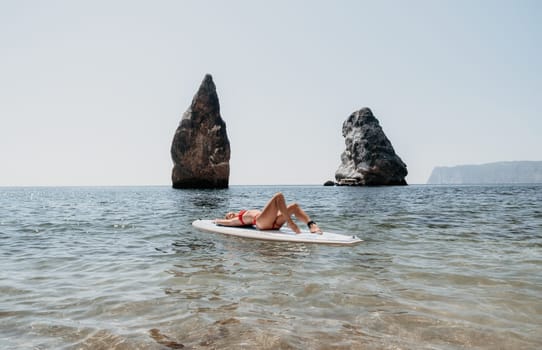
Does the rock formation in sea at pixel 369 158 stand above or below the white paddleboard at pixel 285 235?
above

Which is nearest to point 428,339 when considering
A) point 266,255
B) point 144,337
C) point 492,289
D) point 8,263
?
point 492,289

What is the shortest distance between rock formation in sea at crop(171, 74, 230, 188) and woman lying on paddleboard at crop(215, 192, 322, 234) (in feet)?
195

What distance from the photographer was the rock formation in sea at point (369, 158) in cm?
9306

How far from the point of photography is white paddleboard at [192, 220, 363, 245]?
9086mm

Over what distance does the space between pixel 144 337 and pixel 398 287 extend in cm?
347

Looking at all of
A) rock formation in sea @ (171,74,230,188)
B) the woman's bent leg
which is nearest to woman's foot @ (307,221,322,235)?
the woman's bent leg

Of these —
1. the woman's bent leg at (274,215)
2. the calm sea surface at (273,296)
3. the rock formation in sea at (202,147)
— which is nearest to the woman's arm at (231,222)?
the woman's bent leg at (274,215)

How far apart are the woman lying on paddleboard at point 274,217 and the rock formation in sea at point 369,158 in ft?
280

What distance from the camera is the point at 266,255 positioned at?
7750 millimetres

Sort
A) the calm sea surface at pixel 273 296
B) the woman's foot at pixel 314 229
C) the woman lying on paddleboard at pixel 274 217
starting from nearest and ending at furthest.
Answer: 1. the calm sea surface at pixel 273 296
2. the woman's foot at pixel 314 229
3. the woman lying on paddleboard at pixel 274 217

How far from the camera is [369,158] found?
94.2m

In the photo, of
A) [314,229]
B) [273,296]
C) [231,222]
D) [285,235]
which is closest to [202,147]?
[231,222]

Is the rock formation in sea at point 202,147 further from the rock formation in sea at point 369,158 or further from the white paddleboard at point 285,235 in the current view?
the white paddleboard at point 285,235

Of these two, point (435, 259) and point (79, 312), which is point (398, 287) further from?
point (79, 312)
